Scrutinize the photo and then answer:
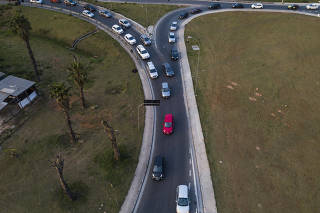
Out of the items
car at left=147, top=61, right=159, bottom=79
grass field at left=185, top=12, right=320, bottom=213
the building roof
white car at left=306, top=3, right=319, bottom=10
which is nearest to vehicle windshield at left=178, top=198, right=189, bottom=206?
grass field at left=185, top=12, right=320, bottom=213

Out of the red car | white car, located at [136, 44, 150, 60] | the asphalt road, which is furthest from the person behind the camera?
white car, located at [136, 44, 150, 60]

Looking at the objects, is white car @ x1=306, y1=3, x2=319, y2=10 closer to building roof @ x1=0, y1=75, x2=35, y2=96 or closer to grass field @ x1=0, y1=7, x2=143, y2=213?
grass field @ x1=0, y1=7, x2=143, y2=213

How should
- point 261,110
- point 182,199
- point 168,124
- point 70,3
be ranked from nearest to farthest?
point 182,199, point 168,124, point 261,110, point 70,3

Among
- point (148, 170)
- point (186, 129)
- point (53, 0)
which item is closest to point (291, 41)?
point (186, 129)

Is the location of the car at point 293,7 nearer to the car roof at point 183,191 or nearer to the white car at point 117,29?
the white car at point 117,29

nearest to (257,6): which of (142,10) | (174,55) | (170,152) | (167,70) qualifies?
(142,10)

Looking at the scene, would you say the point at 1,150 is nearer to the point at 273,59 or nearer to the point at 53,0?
the point at 273,59

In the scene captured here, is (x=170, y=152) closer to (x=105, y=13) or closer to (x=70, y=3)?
(x=105, y=13)
